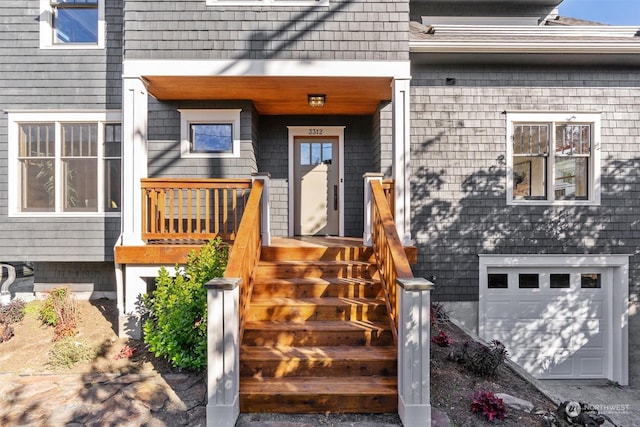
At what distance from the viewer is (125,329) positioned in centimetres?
471

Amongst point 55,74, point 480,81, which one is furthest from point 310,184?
point 55,74

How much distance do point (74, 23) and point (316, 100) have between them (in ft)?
13.8

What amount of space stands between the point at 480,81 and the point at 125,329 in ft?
21.0

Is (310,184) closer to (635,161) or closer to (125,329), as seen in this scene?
(125,329)

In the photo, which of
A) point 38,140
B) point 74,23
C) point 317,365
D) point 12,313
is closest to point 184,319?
point 317,365

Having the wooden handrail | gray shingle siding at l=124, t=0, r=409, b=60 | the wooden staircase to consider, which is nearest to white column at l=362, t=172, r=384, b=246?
the wooden staircase

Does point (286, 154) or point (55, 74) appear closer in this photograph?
point (55, 74)

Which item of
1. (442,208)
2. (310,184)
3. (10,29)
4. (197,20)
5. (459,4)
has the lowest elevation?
(442,208)

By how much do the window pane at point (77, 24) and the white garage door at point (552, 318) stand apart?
760cm

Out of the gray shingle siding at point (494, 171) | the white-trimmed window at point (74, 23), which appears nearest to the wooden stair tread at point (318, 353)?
the gray shingle siding at point (494, 171)

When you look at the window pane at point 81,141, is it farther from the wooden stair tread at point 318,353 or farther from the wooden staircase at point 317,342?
the wooden stair tread at point 318,353

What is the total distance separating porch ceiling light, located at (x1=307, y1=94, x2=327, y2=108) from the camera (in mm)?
5566

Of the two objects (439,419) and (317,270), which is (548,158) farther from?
(439,419)

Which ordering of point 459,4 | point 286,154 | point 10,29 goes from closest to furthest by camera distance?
point 10,29
point 286,154
point 459,4
